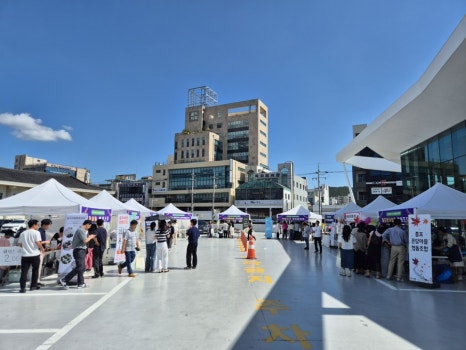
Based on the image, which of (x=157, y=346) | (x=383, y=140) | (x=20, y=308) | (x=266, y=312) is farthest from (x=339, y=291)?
(x=383, y=140)

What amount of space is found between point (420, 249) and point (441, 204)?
1807mm

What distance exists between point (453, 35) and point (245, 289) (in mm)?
10080

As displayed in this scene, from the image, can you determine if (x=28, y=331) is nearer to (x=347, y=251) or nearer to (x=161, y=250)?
(x=161, y=250)

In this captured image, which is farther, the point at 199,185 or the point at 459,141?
the point at 199,185

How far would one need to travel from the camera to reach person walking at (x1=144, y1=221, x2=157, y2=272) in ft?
34.5

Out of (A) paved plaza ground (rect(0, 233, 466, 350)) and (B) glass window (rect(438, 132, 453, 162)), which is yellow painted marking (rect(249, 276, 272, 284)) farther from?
(B) glass window (rect(438, 132, 453, 162))

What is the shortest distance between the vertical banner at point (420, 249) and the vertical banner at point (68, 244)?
908cm

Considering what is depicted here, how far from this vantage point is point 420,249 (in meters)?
8.88

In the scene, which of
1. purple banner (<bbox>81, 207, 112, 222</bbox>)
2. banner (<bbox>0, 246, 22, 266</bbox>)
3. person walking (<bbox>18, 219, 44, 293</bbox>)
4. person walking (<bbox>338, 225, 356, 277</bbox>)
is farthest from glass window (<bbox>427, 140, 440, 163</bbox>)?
banner (<bbox>0, 246, 22, 266</bbox>)

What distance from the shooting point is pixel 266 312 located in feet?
19.7

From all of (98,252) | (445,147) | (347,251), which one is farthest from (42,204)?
(445,147)

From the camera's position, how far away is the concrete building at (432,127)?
11.8 metres

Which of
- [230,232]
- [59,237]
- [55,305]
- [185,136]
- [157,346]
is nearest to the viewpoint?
[157,346]

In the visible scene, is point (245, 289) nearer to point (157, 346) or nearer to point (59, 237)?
point (157, 346)
